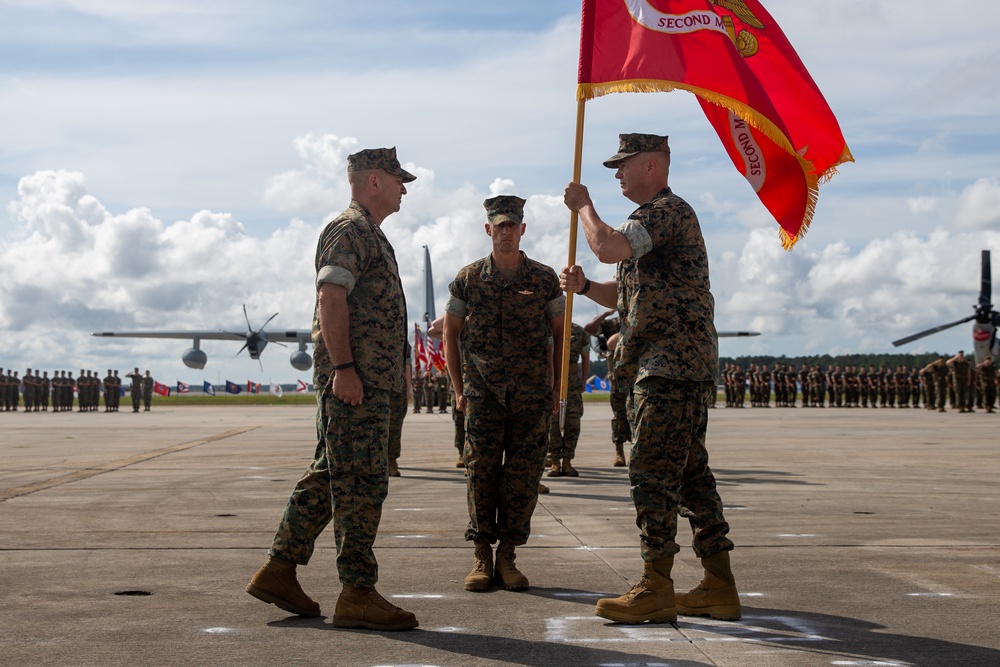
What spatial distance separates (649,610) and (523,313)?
6.34 feet

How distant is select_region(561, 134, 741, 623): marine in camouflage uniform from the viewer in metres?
4.69

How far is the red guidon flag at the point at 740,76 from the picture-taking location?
Result: 5.73 m

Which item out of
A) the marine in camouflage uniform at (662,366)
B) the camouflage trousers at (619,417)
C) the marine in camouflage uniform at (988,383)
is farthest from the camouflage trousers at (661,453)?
the marine in camouflage uniform at (988,383)

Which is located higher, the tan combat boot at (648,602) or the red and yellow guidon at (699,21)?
the red and yellow guidon at (699,21)

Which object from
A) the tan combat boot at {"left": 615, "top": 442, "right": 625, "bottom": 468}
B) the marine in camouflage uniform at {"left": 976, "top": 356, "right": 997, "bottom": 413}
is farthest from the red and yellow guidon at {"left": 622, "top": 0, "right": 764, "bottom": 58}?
the marine in camouflage uniform at {"left": 976, "top": 356, "right": 997, "bottom": 413}

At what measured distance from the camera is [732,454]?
49.3 feet

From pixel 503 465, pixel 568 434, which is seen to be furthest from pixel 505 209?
pixel 568 434

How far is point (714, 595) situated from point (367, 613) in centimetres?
151

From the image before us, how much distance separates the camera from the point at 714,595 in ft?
15.8

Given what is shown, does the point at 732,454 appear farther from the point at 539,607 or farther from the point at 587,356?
the point at 539,607

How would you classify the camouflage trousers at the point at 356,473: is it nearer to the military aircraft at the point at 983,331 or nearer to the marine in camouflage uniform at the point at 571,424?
the marine in camouflage uniform at the point at 571,424

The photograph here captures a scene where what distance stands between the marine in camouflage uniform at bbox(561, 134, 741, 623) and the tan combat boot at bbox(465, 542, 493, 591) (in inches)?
35.2

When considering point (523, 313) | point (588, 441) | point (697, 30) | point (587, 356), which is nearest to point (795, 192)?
point (697, 30)

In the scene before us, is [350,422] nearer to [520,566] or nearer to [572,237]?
[572,237]
